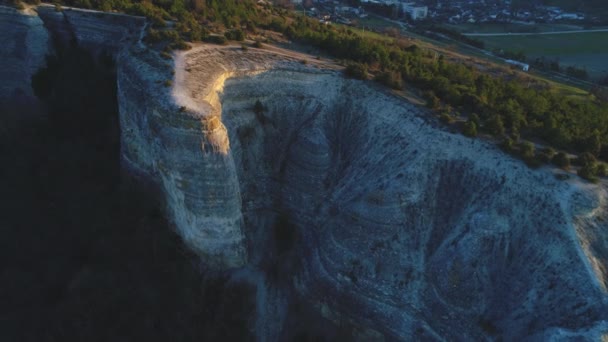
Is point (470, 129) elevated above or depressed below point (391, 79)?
below

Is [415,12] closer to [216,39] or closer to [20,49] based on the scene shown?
[216,39]

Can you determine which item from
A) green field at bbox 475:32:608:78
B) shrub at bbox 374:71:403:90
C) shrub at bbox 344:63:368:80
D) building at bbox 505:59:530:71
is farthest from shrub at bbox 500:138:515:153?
green field at bbox 475:32:608:78

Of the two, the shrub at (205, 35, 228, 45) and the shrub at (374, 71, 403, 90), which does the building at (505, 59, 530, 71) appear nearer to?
the shrub at (374, 71, 403, 90)

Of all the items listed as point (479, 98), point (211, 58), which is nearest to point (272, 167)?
point (211, 58)

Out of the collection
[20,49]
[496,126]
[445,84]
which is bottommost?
[496,126]

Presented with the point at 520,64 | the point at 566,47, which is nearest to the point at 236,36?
the point at 520,64

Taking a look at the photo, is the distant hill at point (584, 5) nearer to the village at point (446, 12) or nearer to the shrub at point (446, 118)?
the village at point (446, 12)

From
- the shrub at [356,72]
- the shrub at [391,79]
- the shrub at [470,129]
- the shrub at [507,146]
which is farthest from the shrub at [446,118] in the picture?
the shrub at [356,72]
